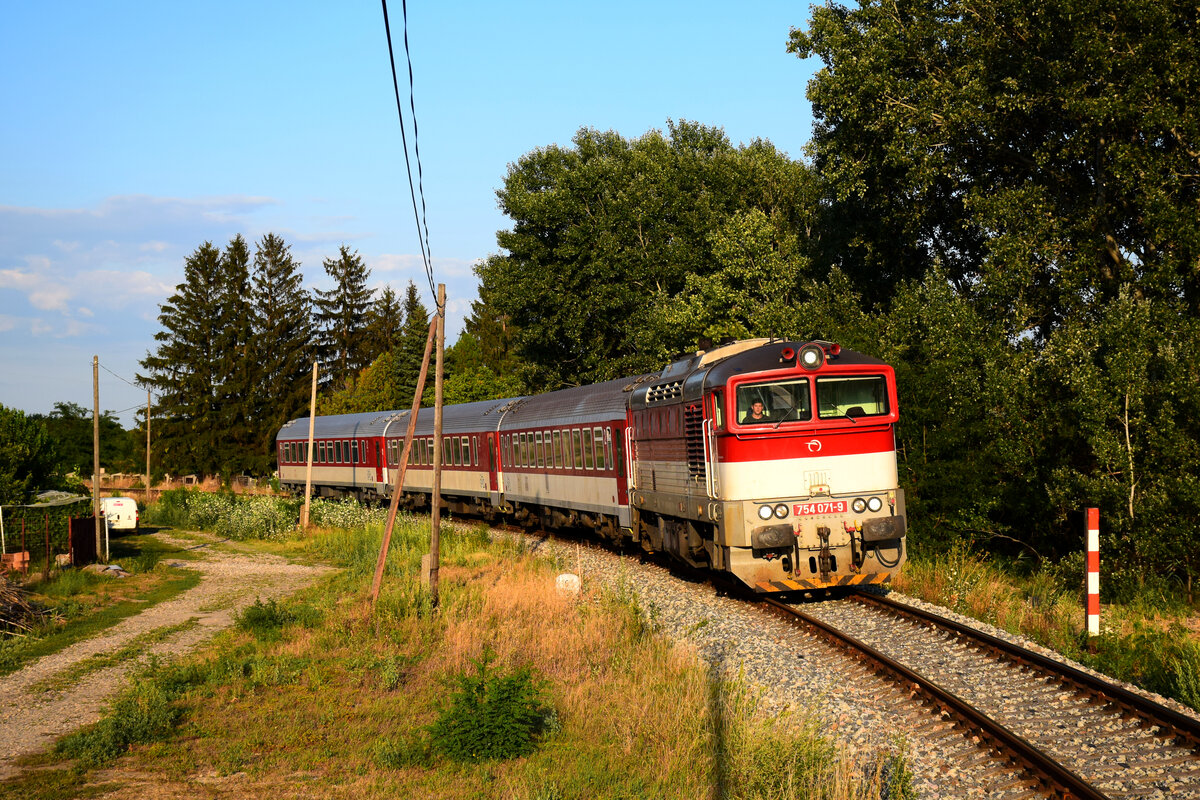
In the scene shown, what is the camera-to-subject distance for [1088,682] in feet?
29.7

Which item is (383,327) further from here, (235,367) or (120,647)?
(120,647)

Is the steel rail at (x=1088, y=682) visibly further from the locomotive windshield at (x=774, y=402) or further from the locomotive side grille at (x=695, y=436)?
the locomotive side grille at (x=695, y=436)

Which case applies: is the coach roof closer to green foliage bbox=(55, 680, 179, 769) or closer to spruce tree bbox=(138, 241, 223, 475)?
green foliage bbox=(55, 680, 179, 769)

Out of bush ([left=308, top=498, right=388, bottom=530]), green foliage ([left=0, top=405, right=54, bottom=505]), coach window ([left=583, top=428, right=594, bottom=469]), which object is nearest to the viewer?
coach window ([left=583, top=428, right=594, bottom=469])

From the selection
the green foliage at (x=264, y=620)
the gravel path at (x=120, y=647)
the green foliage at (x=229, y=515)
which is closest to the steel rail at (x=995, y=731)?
the gravel path at (x=120, y=647)

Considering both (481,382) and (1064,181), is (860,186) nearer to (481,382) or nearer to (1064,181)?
(1064,181)

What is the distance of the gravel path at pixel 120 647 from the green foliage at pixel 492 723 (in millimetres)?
3961

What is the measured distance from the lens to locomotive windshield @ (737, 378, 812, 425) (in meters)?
13.4

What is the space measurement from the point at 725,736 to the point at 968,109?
64.3ft

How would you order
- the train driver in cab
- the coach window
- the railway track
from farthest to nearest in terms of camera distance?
1. the coach window
2. the train driver in cab
3. the railway track

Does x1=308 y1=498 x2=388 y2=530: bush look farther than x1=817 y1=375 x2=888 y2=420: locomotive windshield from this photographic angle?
Yes

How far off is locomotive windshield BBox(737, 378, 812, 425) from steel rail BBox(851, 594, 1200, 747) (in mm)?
2957

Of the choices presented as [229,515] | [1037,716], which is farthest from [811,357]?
[229,515]

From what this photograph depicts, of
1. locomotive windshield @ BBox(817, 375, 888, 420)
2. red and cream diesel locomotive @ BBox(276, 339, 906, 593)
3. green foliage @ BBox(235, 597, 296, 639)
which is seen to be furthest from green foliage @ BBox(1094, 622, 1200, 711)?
green foliage @ BBox(235, 597, 296, 639)
